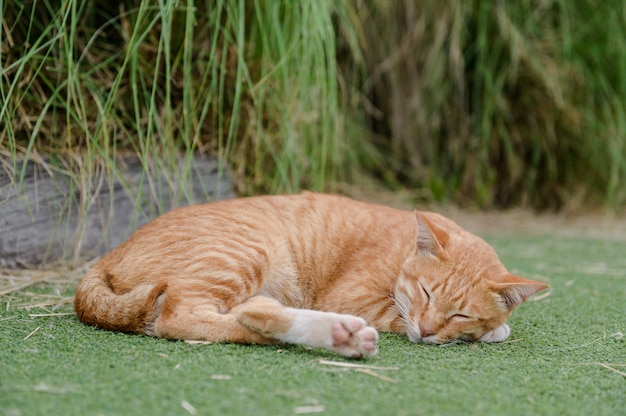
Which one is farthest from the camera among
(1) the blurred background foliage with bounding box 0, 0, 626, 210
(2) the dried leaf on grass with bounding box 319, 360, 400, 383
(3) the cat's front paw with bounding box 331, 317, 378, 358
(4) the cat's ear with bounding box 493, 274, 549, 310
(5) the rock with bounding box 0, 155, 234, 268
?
(1) the blurred background foliage with bounding box 0, 0, 626, 210

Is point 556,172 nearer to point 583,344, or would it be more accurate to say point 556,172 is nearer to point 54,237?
point 583,344

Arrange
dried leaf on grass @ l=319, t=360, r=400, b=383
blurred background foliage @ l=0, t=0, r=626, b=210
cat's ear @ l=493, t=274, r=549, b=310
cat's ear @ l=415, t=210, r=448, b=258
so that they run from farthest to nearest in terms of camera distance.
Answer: blurred background foliage @ l=0, t=0, r=626, b=210, cat's ear @ l=415, t=210, r=448, b=258, cat's ear @ l=493, t=274, r=549, b=310, dried leaf on grass @ l=319, t=360, r=400, b=383

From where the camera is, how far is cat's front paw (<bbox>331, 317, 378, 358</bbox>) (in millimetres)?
1819

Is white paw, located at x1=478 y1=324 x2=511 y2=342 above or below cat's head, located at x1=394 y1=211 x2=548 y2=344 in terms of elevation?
below

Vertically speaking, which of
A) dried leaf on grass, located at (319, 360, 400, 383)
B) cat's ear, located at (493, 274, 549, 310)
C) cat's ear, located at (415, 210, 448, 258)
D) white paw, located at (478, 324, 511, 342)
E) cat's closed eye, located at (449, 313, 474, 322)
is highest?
cat's ear, located at (415, 210, 448, 258)

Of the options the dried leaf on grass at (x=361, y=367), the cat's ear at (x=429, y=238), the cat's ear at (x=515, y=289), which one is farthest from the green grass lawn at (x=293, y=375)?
the cat's ear at (x=429, y=238)

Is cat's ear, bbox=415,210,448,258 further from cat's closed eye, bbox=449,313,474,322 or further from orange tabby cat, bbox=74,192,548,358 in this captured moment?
cat's closed eye, bbox=449,313,474,322

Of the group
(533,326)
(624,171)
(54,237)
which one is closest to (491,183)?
(624,171)

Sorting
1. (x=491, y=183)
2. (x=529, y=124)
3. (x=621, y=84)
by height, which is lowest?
(x=491, y=183)

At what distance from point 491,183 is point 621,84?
1068 millimetres

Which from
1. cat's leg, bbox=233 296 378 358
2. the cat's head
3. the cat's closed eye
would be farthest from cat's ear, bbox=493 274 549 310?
cat's leg, bbox=233 296 378 358

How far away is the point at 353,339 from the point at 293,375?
0.23 m

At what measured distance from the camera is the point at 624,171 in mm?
4941

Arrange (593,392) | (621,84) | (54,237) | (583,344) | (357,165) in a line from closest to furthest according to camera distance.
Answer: (593,392) → (583,344) → (54,237) → (621,84) → (357,165)
